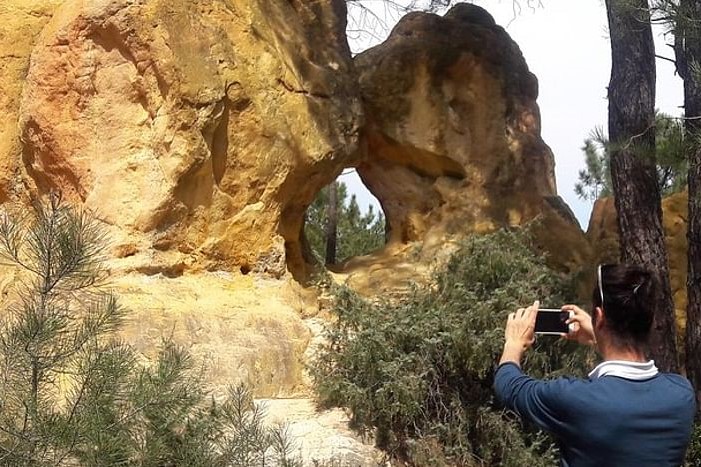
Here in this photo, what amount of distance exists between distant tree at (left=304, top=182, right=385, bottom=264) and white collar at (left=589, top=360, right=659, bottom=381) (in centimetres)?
1438

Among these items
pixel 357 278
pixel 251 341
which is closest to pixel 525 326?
pixel 251 341

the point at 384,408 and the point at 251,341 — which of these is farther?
the point at 251,341

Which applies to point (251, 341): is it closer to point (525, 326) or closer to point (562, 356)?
point (562, 356)

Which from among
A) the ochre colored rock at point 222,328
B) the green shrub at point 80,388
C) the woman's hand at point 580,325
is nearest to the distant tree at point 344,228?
the ochre colored rock at point 222,328

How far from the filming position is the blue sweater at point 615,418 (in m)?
2.15

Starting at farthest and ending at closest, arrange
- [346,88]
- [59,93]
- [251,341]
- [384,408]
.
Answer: [346,88] → [59,93] → [251,341] → [384,408]

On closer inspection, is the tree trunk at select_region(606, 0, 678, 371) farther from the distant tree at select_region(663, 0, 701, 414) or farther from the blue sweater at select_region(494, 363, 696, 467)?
the blue sweater at select_region(494, 363, 696, 467)

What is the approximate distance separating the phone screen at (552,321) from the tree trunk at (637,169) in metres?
5.25

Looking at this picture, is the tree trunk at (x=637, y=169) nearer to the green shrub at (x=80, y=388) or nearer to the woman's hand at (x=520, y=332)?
the green shrub at (x=80, y=388)

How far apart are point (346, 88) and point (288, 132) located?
113 cm

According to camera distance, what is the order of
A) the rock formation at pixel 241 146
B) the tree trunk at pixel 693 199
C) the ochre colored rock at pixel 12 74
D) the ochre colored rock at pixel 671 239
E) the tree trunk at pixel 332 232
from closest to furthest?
the tree trunk at pixel 693 199 < the rock formation at pixel 241 146 < the ochre colored rock at pixel 12 74 < the ochre colored rock at pixel 671 239 < the tree trunk at pixel 332 232

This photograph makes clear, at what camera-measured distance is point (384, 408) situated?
6.56m

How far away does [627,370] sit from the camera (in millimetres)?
2203

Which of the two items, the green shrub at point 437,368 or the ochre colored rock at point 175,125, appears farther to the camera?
the ochre colored rock at point 175,125
